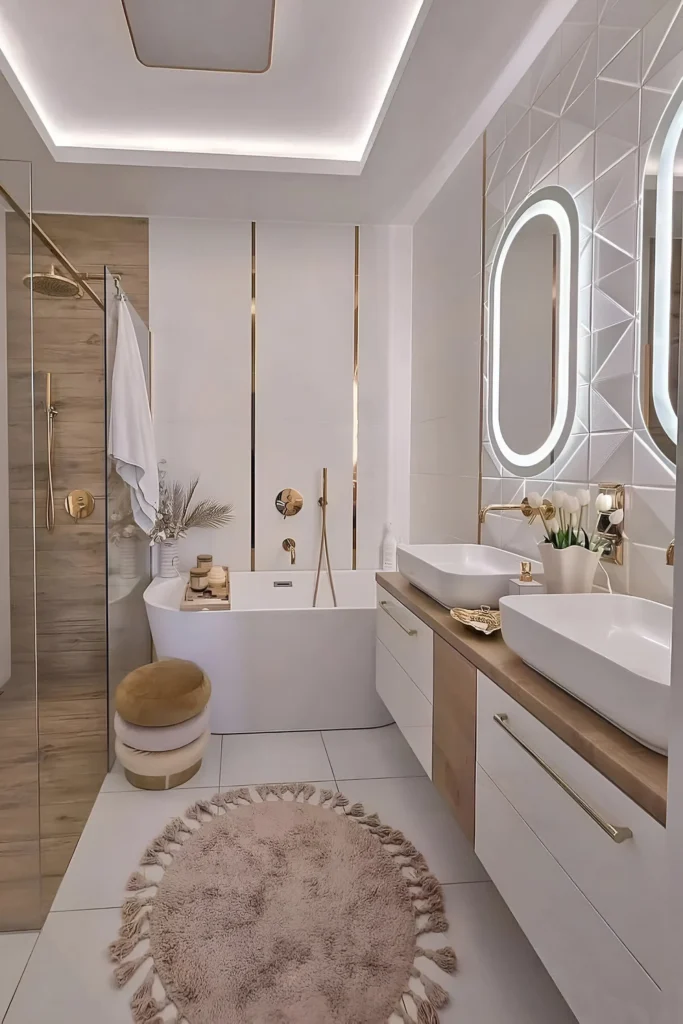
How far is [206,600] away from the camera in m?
2.99

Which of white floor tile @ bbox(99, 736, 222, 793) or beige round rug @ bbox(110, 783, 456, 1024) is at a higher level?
beige round rug @ bbox(110, 783, 456, 1024)

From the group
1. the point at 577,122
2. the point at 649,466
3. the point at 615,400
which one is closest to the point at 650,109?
the point at 577,122

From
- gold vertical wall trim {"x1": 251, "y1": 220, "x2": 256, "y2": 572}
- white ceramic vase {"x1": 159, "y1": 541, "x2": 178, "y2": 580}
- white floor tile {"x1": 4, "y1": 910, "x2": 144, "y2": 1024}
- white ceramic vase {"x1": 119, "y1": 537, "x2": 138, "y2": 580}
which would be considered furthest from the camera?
gold vertical wall trim {"x1": 251, "y1": 220, "x2": 256, "y2": 572}

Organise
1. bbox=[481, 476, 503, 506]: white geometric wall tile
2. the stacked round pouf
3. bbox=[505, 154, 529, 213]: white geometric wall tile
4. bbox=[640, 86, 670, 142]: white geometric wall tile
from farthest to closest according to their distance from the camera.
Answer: bbox=[481, 476, 503, 506]: white geometric wall tile, the stacked round pouf, bbox=[505, 154, 529, 213]: white geometric wall tile, bbox=[640, 86, 670, 142]: white geometric wall tile

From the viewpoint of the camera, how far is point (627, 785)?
951mm

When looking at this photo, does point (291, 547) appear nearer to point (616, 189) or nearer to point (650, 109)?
point (616, 189)

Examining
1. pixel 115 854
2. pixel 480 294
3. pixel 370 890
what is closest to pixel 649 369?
pixel 480 294

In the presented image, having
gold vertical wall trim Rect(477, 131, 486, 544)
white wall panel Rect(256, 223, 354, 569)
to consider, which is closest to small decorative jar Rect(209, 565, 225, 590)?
white wall panel Rect(256, 223, 354, 569)

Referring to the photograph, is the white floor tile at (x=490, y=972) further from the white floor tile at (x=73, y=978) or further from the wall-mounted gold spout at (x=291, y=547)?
the wall-mounted gold spout at (x=291, y=547)

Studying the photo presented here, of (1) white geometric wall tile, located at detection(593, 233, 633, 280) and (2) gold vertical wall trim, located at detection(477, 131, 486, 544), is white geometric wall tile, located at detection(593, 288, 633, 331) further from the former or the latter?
(2) gold vertical wall trim, located at detection(477, 131, 486, 544)

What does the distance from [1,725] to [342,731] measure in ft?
5.52

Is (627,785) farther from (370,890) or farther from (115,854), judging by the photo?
(115,854)

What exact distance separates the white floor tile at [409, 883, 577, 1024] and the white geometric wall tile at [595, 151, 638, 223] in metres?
1.88

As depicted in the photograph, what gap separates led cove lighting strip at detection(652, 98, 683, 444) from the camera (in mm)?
1527
